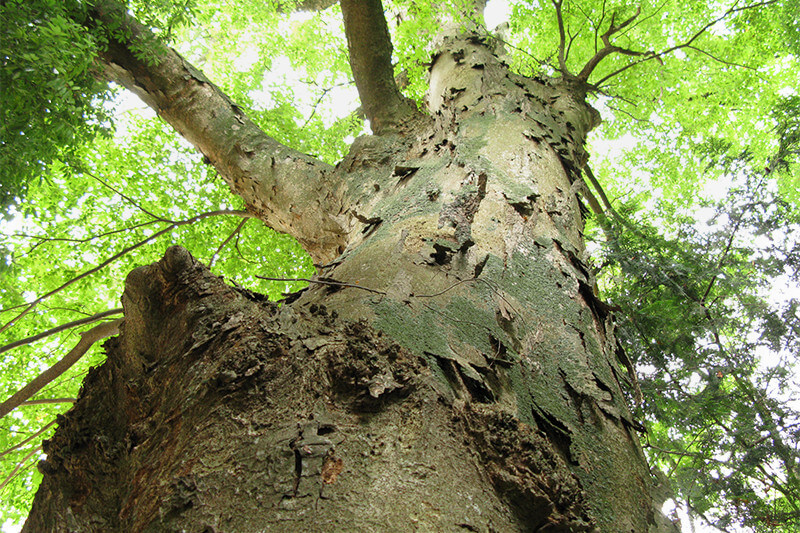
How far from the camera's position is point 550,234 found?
1983 millimetres

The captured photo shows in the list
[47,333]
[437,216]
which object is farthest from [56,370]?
[437,216]

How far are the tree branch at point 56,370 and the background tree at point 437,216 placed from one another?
103mm

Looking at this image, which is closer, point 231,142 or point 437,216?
point 437,216

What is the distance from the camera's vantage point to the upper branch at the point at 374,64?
10.7ft

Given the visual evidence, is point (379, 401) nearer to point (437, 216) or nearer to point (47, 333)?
point (437, 216)

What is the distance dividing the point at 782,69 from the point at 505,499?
8541mm

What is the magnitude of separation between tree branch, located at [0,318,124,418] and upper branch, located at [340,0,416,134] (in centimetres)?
209

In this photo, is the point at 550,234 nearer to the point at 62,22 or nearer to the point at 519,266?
the point at 519,266

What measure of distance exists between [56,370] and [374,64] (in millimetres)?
2751

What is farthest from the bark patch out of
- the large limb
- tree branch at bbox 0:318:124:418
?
tree branch at bbox 0:318:124:418

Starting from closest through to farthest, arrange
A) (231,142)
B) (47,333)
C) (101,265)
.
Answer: (47,333), (231,142), (101,265)

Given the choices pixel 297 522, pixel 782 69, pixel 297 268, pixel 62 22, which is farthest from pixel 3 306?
pixel 782 69

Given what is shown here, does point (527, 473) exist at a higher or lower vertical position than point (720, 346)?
lower

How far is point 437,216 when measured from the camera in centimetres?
187
